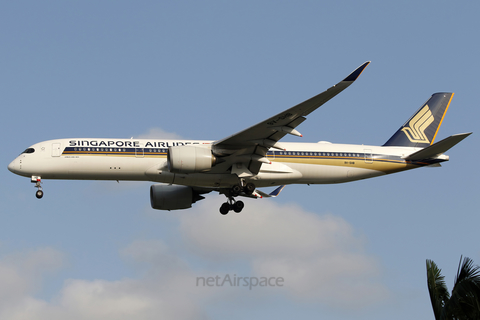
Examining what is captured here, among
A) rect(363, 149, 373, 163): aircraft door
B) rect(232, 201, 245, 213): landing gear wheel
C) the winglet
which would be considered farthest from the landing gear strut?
the winglet

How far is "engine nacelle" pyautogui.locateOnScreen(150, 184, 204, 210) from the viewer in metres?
38.1

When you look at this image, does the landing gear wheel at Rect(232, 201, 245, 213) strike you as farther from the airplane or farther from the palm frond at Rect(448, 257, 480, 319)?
the palm frond at Rect(448, 257, 480, 319)

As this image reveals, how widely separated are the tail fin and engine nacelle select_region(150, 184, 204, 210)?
1337 cm

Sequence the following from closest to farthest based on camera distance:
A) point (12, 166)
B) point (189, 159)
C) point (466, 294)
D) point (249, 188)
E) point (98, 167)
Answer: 1. point (466, 294)
2. point (189, 159)
3. point (98, 167)
4. point (12, 166)
5. point (249, 188)

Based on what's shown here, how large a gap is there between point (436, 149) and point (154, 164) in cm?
1666

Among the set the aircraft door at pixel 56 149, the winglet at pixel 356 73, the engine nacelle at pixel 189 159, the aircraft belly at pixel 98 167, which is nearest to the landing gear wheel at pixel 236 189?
the engine nacelle at pixel 189 159

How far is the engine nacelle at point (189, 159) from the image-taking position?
31047 millimetres

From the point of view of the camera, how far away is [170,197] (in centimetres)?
3812

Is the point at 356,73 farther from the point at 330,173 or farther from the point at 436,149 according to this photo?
the point at 436,149

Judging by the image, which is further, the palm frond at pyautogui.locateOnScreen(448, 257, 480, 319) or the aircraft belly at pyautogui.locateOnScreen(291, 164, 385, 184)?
the aircraft belly at pyautogui.locateOnScreen(291, 164, 385, 184)

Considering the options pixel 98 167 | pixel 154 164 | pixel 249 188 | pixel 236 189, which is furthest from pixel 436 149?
pixel 98 167

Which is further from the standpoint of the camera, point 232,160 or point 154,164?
point 232,160

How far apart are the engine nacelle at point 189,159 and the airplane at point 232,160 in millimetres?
51

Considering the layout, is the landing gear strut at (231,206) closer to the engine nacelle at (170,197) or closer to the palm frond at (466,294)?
the engine nacelle at (170,197)
